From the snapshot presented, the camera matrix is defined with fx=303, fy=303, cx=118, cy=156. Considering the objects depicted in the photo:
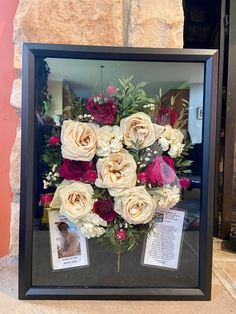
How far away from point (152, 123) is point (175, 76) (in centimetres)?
12

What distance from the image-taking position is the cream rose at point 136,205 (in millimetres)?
639

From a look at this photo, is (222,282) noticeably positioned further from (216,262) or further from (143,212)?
(143,212)

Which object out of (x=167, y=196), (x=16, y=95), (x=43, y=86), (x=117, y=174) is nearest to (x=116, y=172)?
(x=117, y=174)

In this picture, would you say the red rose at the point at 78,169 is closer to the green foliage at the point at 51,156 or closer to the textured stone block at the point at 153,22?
the green foliage at the point at 51,156

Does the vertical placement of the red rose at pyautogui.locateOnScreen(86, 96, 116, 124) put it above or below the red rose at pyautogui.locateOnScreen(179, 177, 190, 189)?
above

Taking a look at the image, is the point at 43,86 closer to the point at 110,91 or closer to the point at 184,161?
the point at 110,91

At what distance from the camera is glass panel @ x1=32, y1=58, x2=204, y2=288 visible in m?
0.65

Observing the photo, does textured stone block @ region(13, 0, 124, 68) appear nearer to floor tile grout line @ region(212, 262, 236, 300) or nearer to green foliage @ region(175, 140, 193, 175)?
green foliage @ region(175, 140, 193, 175)

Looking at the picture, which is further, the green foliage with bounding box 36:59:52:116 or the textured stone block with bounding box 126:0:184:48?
the textured stone block with bounding box 126:0:184:48

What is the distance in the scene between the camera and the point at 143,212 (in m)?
0.65

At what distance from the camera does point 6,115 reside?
85 centimetres

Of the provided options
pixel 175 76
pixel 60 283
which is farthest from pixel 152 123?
pixel 60 283

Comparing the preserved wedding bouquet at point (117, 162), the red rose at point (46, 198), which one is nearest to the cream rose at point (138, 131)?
the preserved wedding bouquet at point (117, 162)

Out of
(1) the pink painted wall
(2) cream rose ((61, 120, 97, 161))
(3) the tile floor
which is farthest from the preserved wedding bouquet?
(1) the pink painted wall
